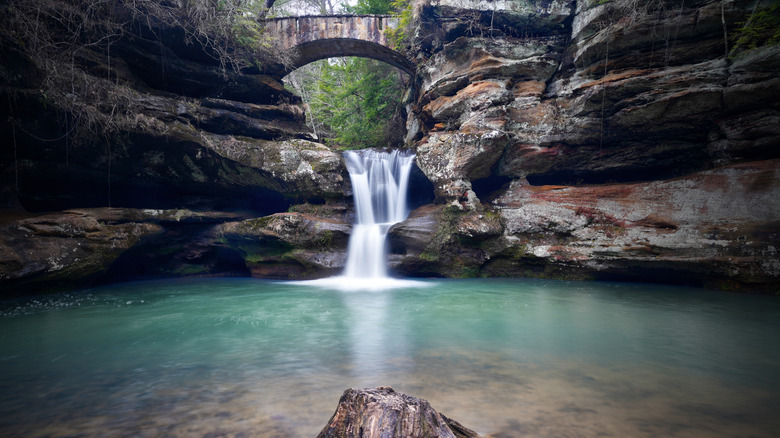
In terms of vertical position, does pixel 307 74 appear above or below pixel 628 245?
above

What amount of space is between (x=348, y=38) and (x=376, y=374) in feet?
36.6

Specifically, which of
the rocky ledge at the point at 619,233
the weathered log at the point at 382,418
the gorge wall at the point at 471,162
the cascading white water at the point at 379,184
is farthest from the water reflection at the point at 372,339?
the cascading white water at the point at 379,184

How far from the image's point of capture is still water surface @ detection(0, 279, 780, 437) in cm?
221

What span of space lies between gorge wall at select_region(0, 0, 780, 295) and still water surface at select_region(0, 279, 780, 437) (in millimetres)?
1915

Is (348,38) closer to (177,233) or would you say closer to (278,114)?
(278,114)

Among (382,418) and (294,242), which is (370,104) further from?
(382,418)

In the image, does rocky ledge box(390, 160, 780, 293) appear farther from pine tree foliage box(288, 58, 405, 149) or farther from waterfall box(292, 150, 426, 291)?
pine tree foliage box(288, 58, 405, 149)

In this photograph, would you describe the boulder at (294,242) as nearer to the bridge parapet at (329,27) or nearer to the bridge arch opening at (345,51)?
the bridge arch opening at (345,51)

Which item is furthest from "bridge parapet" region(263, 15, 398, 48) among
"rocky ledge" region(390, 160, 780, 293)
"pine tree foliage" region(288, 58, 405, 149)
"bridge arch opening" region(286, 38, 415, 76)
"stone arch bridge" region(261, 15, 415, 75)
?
"rocky ledge" region(390, 160, 780, 293)

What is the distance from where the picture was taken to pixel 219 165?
9836 mm

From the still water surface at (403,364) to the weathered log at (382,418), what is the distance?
2.29 ft

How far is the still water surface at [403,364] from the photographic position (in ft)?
7.24

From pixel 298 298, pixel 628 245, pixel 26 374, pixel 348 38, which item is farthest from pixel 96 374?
pixel 348 38

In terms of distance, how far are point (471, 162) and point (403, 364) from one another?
727cm
